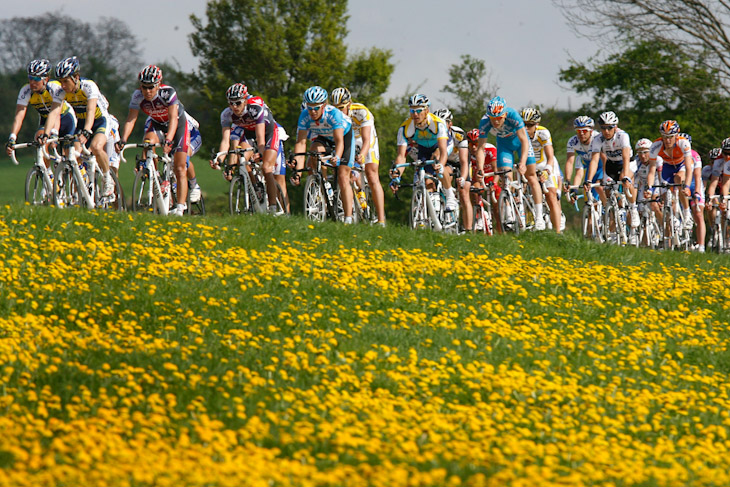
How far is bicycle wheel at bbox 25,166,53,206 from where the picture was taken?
48.2ft

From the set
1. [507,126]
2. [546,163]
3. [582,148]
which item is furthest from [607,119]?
[507,126]

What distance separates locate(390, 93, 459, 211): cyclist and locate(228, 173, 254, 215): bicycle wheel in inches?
93.3

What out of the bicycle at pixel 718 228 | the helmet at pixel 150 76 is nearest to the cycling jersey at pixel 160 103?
the helmet at pixel 150 76

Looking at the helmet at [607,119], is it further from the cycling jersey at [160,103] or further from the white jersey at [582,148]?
the cycling jersey at [160,103]

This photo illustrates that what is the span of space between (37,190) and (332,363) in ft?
26.0

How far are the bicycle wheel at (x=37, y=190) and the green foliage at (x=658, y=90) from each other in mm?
29324

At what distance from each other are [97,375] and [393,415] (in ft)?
7.39

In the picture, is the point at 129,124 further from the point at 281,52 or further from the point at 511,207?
the point at 281,52

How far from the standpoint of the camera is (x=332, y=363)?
8.59m

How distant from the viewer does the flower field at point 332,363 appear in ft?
Result: 21.6

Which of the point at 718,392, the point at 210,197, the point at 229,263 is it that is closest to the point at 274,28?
the point at 210,197

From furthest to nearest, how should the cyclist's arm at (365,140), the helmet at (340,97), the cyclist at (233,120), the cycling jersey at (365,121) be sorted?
the cycling jersey at (365,121) < the helmet at (340,97) < the cyclist's arm at (365,140) < the cyclist at (233,120)

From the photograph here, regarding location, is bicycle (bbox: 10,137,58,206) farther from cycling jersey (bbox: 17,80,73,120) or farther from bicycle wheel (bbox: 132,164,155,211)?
bicycle wheel (bbox: 132,164,155,211)

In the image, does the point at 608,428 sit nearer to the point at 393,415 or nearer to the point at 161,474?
the point at 393,415
